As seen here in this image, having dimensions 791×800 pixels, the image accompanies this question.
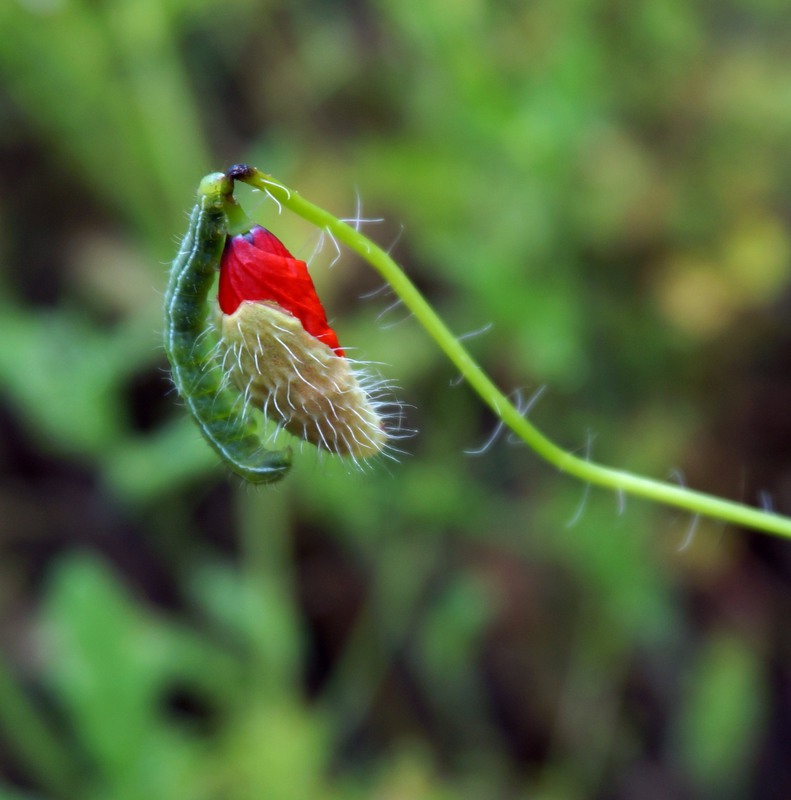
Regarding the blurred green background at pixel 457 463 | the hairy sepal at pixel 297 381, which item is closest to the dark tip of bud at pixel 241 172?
the hairy sepal at pixel 297 381

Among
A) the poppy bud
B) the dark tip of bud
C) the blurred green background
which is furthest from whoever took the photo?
the blurred green background

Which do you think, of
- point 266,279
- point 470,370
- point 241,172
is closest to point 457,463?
point 470,370

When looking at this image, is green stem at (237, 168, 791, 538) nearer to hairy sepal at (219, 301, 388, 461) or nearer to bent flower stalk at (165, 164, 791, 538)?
bent flower stalk at (165, 164, 791, 538)

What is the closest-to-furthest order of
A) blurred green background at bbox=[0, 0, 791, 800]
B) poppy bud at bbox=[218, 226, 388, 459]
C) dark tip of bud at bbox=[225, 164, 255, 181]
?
1. dark tip of bud at bbox=[225, 164, 255, 181]
2. poppy bud at bbox=[218, 226, 388, 459]
3. blurred green background at bbox=[0, 0, 791, 800]

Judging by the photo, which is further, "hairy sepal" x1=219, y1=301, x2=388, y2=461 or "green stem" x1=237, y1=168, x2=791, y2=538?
"hairy sepal" x1=219, y1=301, x2=388, y2=461

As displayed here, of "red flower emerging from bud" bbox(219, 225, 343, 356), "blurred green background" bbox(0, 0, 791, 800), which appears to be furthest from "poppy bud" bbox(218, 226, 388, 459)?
"blurred green background" bbox(0, 0, 791, 800)

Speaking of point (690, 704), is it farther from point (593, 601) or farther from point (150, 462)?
point (150, 462)

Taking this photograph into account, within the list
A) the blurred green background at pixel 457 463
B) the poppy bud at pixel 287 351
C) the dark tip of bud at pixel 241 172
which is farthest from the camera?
the blurred green background at pixel 457 463

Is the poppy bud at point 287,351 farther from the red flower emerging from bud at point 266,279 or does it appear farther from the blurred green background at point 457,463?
the blurred green background at point 457,463
